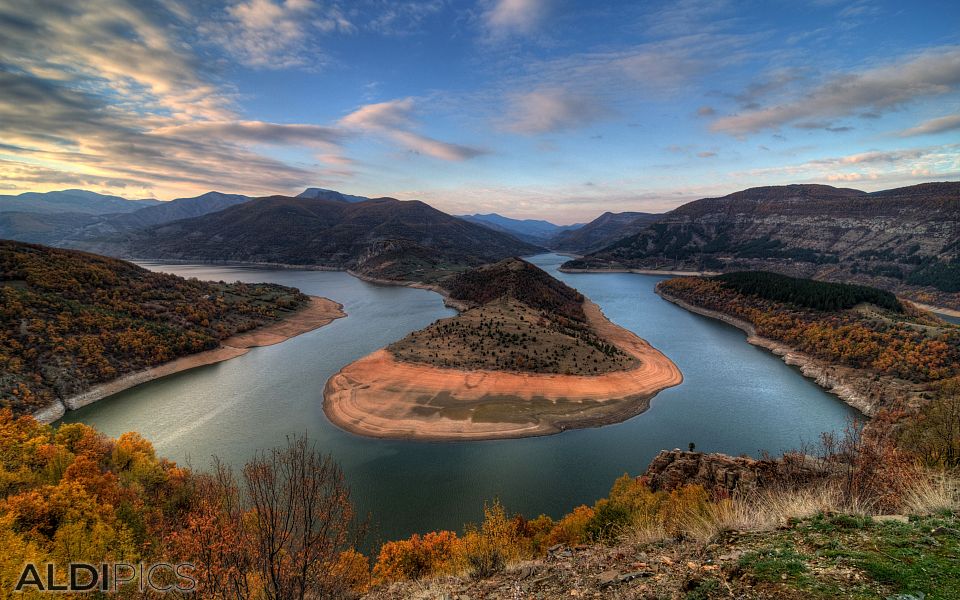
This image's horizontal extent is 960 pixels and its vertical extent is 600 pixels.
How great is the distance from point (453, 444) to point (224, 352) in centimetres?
5428

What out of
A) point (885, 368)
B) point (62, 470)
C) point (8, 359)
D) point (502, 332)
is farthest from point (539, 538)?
point (8, 359)

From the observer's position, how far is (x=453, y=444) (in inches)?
1596

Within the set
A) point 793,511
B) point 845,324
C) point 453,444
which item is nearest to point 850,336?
point 845,324

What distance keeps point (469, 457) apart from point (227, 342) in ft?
202

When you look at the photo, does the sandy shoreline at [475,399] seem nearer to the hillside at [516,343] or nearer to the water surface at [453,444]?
the water surface at [453,444]

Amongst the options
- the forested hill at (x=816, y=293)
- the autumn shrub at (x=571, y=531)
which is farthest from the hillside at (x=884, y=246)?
the autumn shrub at (x=571, y=531)

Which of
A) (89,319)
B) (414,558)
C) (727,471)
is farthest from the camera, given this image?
(89,319)

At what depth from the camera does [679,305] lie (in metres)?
122

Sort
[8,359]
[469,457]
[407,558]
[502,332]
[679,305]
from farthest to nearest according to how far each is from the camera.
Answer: [679,305]
[502,332]
[8,359]
[469,457]
[407,558]

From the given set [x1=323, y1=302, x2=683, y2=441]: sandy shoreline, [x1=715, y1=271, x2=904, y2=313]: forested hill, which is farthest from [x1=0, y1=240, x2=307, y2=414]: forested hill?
[x1=715, y1=271, x2=904, y2=313]: forested hill

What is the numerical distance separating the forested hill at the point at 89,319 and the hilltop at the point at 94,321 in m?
0.12

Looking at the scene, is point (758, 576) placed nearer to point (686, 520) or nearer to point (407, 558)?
point (686, 520)

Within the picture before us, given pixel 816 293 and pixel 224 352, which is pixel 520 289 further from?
pixel 224 352

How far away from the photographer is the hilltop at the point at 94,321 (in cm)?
→ 4825
